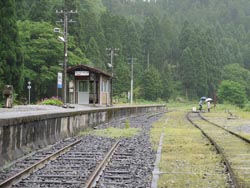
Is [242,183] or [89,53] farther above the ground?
[89,53]

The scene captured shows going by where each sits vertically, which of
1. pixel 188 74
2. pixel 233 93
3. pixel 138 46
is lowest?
pixel 233 93

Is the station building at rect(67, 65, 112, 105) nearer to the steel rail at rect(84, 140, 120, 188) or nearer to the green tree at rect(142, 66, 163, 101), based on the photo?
the steel rail at rect(84, 140, 120, 188)

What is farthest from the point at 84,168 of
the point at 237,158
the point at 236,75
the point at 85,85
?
the point at 236,75

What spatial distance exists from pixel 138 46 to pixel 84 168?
312 feet

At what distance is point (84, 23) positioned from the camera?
300 ft

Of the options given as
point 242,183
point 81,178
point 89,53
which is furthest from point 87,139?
point 89,53

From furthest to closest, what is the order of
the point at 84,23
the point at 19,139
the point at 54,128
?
the point at 84,23, the point at 54,128, the point at 19,139

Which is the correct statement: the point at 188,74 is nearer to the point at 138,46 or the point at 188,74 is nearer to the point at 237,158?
the point at 138,46

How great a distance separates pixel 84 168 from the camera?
9414mm

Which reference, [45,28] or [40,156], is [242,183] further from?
[45,28]

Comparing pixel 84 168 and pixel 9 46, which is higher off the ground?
pixel 9 46

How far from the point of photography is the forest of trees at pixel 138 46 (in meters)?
49.5

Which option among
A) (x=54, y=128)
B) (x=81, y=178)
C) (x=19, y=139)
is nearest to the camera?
(x=81, y=178)

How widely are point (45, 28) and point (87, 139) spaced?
125ft
